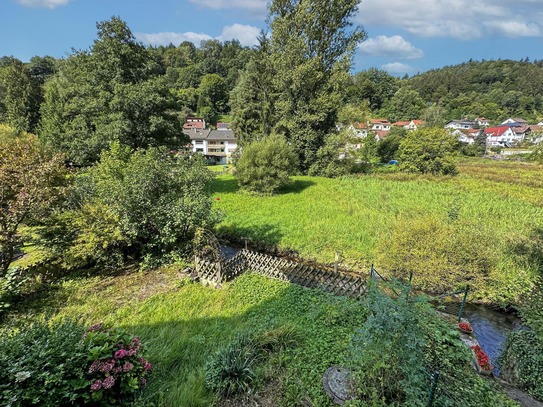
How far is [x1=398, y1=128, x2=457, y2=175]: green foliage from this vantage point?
26.0 metres

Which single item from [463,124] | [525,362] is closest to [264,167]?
[525,362]

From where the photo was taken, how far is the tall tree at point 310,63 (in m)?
23.4

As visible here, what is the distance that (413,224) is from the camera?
8.40m

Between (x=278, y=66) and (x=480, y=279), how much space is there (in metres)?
23.3

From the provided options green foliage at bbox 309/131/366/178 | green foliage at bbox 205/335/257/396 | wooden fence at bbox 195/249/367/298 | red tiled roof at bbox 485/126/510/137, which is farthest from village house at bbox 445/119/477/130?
green foliage at bbox 205/335/257/396

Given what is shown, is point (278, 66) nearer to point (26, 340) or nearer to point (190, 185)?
point (190, 185)

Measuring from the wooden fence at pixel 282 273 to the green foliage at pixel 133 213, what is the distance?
1577 millimetres

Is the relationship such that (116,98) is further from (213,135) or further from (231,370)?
(213,135)

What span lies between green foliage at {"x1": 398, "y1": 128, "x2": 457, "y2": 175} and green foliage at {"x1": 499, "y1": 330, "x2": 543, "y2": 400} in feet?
80.1

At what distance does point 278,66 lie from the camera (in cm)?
2467

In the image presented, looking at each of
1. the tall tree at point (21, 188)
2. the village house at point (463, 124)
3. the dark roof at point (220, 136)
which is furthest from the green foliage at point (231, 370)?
the village house at point (463, 124)

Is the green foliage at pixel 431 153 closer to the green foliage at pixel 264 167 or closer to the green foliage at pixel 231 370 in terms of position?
the green foliage at pixel 264 167

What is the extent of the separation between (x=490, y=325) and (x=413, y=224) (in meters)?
3.42

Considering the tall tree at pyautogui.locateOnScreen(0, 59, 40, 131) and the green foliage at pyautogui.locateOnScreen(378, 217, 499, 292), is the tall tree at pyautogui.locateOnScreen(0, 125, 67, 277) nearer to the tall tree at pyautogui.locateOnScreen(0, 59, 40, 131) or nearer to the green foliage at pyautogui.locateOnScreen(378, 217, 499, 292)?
the green foliage at pyautogui.locateOnScreen(378, 217, 499, 292)
